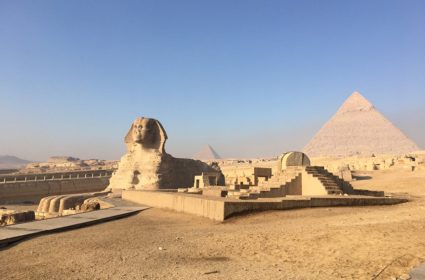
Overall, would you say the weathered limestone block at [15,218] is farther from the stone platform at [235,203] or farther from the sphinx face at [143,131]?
the sphinx face at [143,131]

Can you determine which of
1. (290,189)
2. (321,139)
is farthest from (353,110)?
(290,189)

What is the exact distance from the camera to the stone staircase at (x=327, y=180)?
455 inches

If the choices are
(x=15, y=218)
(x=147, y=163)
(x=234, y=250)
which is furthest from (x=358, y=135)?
(x=234, y=250)

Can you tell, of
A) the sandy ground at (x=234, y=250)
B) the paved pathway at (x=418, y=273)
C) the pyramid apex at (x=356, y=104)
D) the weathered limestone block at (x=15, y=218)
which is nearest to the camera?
the paved pathway at (x=418, y=273)

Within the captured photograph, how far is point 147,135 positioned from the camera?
23906 millimetres

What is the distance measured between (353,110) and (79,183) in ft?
516

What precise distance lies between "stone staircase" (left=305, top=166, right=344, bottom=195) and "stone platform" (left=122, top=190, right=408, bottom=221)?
5.74 feet

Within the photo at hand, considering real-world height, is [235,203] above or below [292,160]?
below

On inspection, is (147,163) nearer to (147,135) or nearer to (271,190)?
(147,135)

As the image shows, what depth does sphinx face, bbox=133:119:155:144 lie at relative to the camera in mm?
23688

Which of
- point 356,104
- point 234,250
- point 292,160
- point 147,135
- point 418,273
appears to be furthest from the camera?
point 356,104

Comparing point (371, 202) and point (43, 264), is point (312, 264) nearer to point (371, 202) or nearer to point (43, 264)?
point (43, 264)

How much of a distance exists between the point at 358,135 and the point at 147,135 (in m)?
144

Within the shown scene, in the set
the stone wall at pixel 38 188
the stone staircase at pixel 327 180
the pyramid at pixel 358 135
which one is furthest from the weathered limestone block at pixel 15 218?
the pyramid at pixel 358 135
